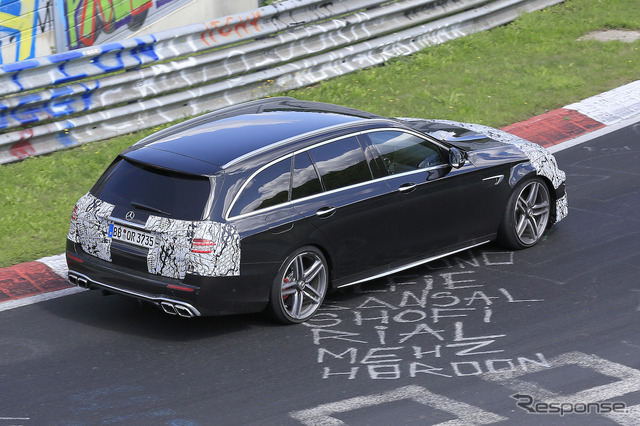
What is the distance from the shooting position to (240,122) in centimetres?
850

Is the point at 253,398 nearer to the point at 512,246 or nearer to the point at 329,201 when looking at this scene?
the point at 329,201

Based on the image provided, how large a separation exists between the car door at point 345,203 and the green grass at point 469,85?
3.23 meters

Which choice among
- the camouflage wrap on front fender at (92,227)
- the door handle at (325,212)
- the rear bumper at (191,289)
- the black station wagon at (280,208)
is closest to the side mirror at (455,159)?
the black station wagon at (280,208)

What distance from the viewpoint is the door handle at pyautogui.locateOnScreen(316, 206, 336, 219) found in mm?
7984

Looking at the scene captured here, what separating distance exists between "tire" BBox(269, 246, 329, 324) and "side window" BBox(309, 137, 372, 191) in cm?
62

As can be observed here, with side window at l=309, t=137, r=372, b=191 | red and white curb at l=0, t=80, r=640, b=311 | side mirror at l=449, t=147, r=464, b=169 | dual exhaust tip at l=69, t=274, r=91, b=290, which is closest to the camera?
dual exhaust tip at l=69, t=274, r=91, b=290

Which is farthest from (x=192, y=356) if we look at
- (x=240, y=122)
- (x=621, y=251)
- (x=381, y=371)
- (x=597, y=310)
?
(x=621, y=251)

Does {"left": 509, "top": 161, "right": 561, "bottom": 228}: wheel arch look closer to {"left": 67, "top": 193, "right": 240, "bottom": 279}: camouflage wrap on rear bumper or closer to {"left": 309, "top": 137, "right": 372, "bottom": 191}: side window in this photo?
{"left": 309, "top": 137, "right": 372, "bottom": 191}: side window

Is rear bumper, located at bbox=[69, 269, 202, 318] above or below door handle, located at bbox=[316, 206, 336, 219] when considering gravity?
below

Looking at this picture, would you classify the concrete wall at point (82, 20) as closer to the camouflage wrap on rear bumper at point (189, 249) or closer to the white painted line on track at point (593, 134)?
the white painted line on track at point (593, 134)

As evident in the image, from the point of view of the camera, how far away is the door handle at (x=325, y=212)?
26.2 ft

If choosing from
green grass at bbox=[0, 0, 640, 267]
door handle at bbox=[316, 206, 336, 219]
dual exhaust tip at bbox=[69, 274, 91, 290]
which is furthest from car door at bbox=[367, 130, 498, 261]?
green grass at bbox=[0, 0, 640, 267]

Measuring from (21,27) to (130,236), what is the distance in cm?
1153

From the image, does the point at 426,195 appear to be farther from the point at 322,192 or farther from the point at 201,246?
the point at 201,246
